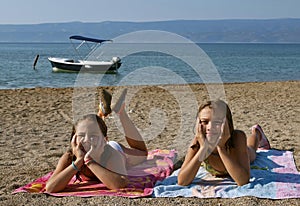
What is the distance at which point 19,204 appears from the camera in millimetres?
3600

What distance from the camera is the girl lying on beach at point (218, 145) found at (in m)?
3.65

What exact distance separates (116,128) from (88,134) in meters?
3.96

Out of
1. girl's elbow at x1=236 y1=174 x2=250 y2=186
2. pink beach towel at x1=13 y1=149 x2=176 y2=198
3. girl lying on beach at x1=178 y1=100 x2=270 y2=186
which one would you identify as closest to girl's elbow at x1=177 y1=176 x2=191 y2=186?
girl lying on beach at x1=178 y1=100 x2=270 y2=186

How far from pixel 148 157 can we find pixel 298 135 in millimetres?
2790

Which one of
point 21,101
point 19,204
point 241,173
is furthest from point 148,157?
point 21,101

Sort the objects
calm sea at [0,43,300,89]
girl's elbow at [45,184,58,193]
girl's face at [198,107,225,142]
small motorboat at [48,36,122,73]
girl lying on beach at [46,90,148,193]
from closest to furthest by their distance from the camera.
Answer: girl's face at [198,107,225,142]
girl lying on beach at [46,90,148,193]
girl's elbow at [45,184,58,193]
calm sea at [0,43,300,89]
small motorboat at [48,36,122,73]

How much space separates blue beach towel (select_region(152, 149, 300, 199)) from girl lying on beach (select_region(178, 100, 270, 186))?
92mm

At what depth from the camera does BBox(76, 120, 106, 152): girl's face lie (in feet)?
12.3

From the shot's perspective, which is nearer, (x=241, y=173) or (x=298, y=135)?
(x=241, y=173)

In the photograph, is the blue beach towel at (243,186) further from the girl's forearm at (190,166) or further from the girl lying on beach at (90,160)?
the girl lying on beach at (90,160)

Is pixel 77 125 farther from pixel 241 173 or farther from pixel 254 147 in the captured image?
pixel 254 147

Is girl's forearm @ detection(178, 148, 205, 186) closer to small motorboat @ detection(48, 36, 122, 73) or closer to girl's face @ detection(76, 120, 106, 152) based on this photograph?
girl's face @ detection(76, 120, 106, 152)

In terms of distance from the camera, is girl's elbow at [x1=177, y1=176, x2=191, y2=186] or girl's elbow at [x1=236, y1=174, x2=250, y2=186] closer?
girl's elbow at [x1=236, y1=174, x2=250, y2=186]

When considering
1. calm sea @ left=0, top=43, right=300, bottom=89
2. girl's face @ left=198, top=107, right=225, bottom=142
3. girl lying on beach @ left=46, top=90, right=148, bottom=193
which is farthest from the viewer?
calm sea @ left=0, top=43, right=300, bottom=89
